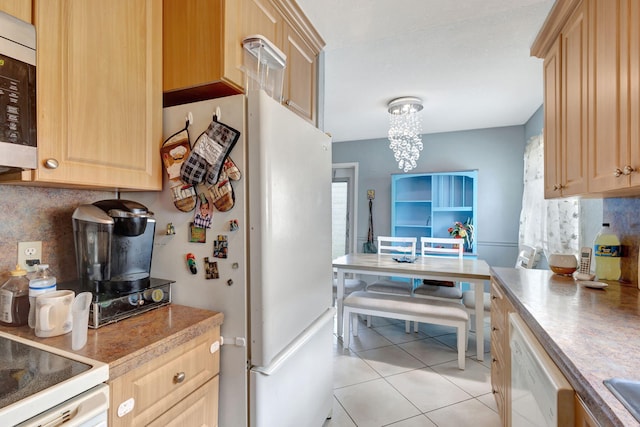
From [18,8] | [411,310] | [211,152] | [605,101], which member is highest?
[18,8]

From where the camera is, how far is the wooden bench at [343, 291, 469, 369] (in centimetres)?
240

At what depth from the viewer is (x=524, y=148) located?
397 centimetres

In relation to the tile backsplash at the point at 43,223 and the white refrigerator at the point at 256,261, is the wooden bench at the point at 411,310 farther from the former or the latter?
the tile backsplash at the point at 43,223

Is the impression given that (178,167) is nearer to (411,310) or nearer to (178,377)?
(178,377)

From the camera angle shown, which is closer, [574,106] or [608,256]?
[574,106]

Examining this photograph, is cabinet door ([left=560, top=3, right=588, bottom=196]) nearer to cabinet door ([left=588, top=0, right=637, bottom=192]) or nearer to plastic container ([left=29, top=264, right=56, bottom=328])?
cabinet door ([left=588, top=0, right=637, bottom=192])

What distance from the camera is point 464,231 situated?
390cm

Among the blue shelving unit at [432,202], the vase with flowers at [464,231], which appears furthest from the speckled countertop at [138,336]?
the blue shelving unit at [432,202]

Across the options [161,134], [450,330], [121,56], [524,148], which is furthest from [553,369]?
[524,148]

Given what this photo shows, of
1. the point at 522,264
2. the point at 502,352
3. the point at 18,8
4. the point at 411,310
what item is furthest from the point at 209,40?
the point at 522,264

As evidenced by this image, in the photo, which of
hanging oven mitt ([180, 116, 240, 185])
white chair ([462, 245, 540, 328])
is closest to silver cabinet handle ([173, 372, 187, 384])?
hanging oven mitt ([180, 116, 240, 185])

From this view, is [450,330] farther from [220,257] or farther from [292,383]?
[220,257]

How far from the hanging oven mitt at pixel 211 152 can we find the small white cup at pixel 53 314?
0.56 metres

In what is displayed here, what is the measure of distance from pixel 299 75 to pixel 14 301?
160 centimetres
